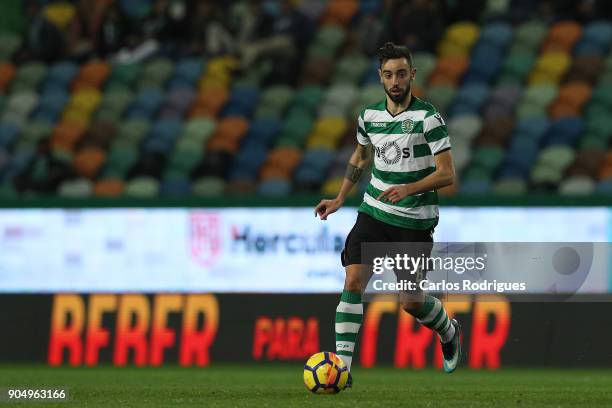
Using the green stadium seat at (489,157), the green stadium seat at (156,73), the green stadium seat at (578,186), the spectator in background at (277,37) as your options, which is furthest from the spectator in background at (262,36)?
the green stadium seat at (578,186)

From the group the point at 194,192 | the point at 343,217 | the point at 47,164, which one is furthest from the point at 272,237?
the point at 47,164

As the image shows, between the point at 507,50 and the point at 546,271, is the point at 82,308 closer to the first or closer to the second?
the point at 546,271

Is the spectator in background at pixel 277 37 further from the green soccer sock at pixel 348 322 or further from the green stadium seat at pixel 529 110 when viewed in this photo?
the green soccer sock at pixel 348 322

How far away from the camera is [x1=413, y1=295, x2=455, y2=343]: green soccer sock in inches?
364

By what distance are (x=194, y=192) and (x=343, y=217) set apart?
2.35 meters

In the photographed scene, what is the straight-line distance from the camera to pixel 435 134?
880 cm

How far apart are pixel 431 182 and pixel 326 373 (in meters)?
1.32

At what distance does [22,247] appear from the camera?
14.6 m

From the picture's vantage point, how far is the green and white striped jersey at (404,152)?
29.1 feet

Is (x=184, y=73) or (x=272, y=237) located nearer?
(x=272, y=237)

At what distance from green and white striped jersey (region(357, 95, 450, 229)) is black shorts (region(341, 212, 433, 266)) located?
38 mm

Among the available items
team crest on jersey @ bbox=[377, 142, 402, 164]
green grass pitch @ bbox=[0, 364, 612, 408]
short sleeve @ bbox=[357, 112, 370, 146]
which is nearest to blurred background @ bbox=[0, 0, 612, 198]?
green grass pitch @ bbox=[0, 364, 612, 408]

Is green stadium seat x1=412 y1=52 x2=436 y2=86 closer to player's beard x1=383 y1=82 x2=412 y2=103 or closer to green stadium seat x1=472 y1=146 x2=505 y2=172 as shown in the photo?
green stadium seat x1=472 y1=146 x2=505 y2=172

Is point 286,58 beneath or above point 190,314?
above
